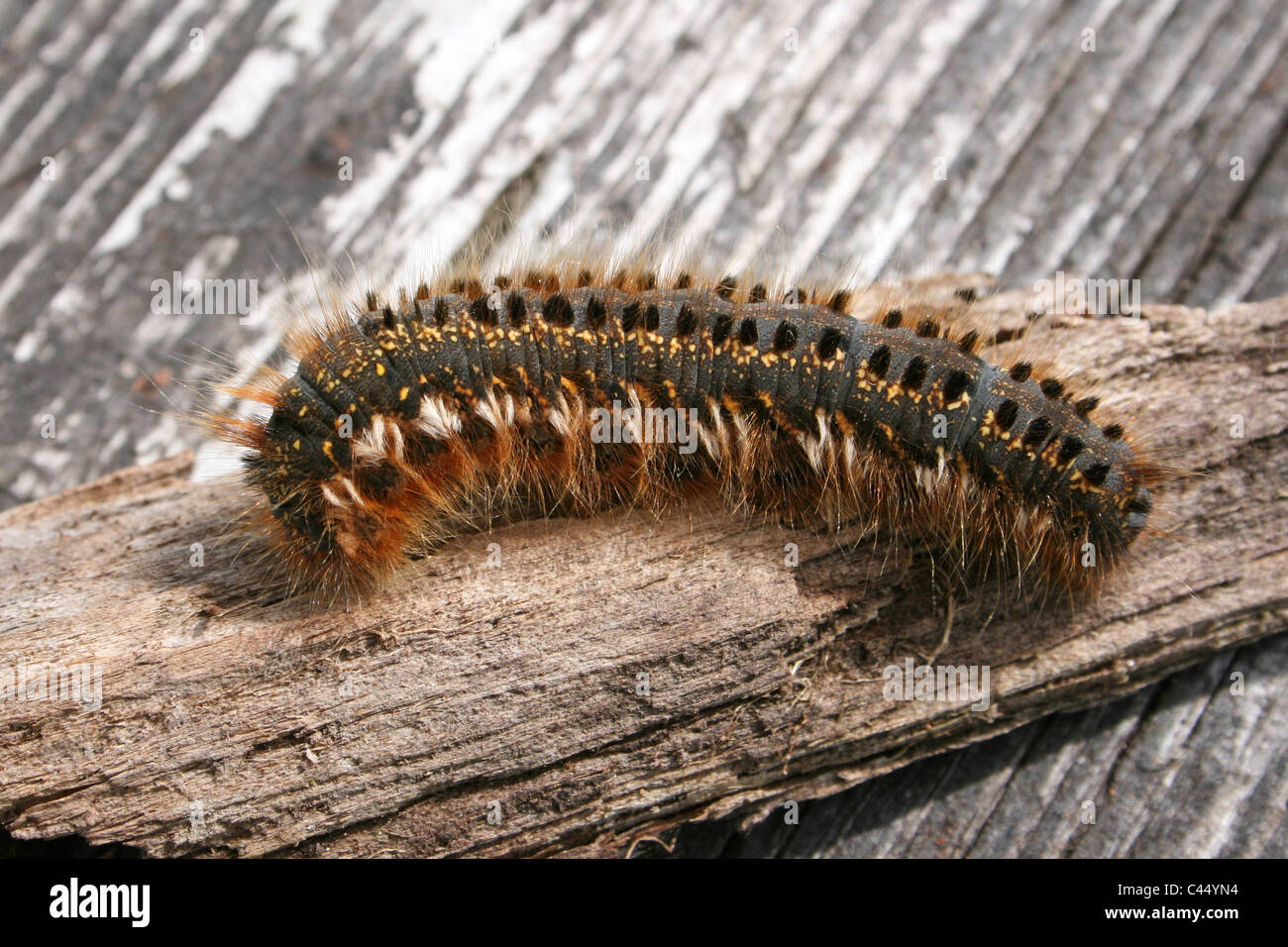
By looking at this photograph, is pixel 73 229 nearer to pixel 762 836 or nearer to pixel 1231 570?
pixel 762 836

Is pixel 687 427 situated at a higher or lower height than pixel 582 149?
A: lower

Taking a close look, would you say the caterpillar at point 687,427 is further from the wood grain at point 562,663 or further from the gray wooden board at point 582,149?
the gray wooden board at point 582,149

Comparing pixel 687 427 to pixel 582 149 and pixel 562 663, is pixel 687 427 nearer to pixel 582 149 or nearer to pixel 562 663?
pixel 562 663

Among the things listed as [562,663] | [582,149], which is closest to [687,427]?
[562,663]

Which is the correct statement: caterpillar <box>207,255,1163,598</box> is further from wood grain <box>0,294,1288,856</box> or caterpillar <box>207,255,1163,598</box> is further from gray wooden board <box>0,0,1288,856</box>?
gray wooden board <box>0,0,1288,856</box>

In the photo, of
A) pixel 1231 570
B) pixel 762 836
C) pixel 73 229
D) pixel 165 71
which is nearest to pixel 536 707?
pixel 762 836
